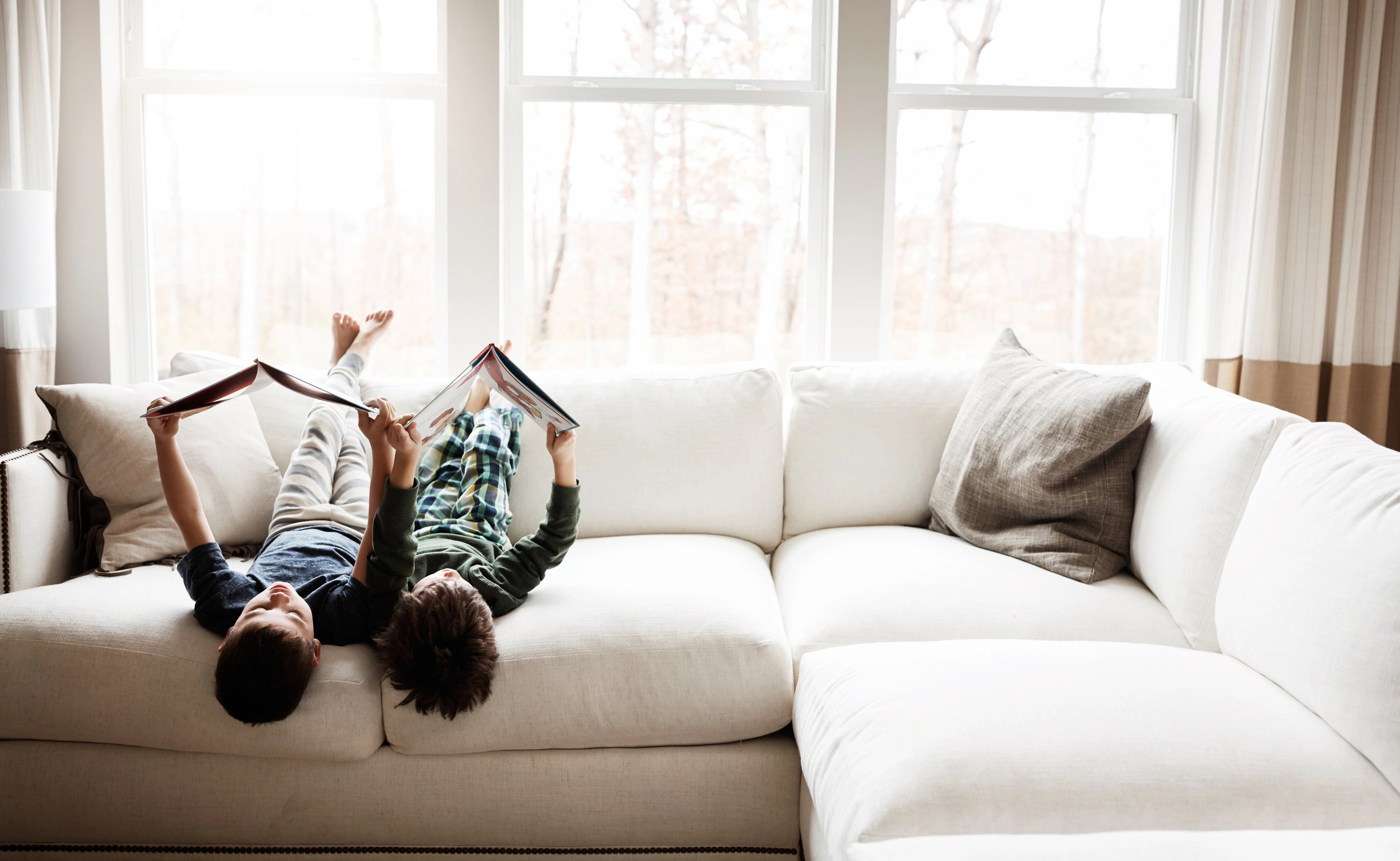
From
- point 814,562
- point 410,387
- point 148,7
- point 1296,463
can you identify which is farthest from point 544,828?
point 148,7

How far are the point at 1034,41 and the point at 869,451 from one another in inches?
61.9

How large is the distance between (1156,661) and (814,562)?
0.76m

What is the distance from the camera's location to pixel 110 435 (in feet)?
6.82

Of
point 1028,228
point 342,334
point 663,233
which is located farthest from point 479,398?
point 1028,228

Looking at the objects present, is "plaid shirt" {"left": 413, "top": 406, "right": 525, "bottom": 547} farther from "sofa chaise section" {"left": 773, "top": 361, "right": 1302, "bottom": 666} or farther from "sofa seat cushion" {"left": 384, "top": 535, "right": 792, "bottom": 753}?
"sofa chaise section" {"left": 773, "top": 361, "right": 1302, "bottom": 666}

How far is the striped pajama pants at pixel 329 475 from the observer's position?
2.10m

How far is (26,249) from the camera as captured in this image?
87.7 inches

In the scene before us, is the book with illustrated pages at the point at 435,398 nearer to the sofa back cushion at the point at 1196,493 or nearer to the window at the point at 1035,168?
the sofa back cushion at the point at 1196,493

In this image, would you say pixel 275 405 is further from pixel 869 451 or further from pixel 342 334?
pixel 869 451

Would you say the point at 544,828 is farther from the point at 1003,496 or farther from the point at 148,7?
the point at 148,7

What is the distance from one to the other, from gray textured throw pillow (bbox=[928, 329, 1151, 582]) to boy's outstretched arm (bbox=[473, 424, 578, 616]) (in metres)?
0.92

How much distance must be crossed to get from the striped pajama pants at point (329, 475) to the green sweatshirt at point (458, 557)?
26 cm

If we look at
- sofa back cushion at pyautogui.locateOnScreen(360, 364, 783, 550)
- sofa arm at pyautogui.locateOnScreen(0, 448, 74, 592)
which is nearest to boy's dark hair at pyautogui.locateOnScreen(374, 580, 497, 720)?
sofa back cushion at pyautogui.locateOnScreen(360, 364, 783, 550)

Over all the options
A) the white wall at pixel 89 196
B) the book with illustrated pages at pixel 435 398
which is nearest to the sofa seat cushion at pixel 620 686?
the book with illustrated pages at pixel 435 398
